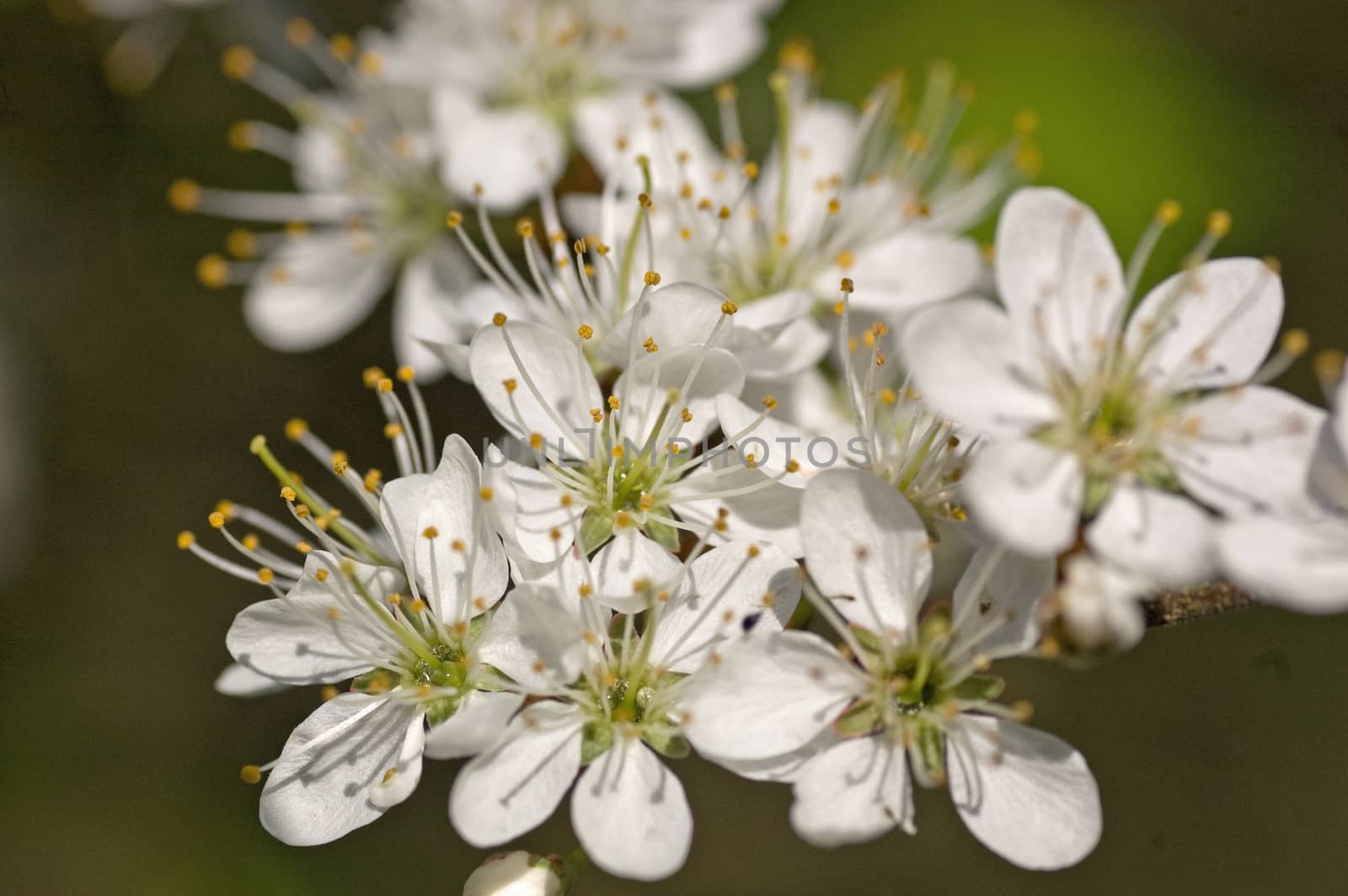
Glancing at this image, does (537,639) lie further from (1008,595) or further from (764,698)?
(1008,595)

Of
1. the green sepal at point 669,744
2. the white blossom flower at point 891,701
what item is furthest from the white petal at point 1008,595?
the green sepal at point 669,744

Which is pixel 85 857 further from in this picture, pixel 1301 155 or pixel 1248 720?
pixel 1301 155

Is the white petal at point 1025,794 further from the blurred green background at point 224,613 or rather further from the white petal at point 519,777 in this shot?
the blurred green background at point 224,613

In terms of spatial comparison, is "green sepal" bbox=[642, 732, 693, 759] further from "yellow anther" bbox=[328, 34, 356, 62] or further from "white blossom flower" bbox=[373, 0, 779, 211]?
"yellow anther" bbox=[328, 34, 356, 62]

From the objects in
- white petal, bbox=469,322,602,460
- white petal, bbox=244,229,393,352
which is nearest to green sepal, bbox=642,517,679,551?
white petal, bbox=469,322,602,460

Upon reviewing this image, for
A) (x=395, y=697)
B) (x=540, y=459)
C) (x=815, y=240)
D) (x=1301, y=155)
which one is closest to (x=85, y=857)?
(x=395, y=697)

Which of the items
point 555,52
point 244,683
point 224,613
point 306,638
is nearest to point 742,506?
point 306,638

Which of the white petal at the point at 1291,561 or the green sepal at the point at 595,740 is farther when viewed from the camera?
the green sepal at the point at 595,740
